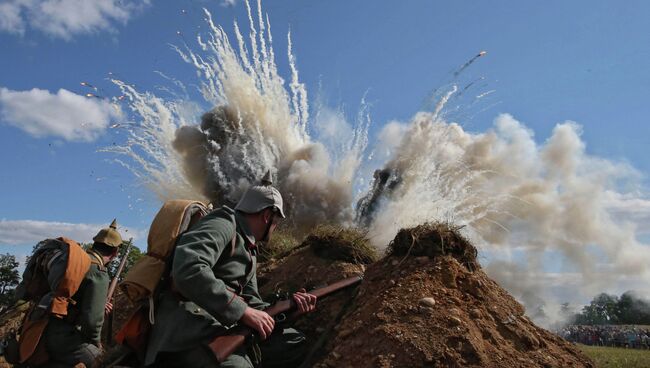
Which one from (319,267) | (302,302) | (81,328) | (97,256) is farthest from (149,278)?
(319,267)

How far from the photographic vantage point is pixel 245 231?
153 inches

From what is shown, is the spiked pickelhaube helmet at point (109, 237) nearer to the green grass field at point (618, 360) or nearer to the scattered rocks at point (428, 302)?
the scattered rocks at point (428, 302)

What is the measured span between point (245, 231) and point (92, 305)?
8.73 feet

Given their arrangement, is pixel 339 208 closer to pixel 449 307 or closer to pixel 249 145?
pixel 249 145

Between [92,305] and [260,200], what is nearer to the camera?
[260,200]

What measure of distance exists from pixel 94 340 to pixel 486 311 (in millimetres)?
4443

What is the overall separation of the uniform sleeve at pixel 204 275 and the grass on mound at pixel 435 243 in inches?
109

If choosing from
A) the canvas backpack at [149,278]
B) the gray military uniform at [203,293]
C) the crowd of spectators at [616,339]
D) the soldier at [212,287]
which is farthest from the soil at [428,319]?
the crowd of spectators at [616,339]

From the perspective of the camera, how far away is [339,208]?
3192 cm

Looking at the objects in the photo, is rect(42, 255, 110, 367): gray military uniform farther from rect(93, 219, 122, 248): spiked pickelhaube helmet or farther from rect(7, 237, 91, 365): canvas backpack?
rect(93, 219, 122, 248): spiked pickelhaube helmet

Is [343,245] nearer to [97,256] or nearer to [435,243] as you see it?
[435,243]

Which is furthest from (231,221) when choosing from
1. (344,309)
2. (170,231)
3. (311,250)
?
(311,250)

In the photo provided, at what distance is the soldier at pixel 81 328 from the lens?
531 centimetres

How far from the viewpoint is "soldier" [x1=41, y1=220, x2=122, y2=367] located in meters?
5.31
